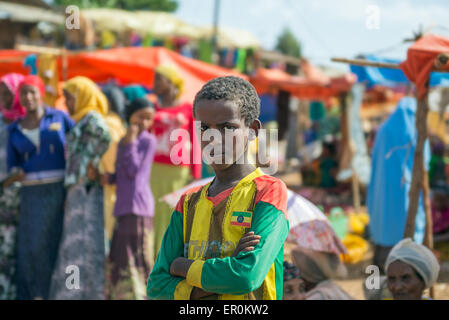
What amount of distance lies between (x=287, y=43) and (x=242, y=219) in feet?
216

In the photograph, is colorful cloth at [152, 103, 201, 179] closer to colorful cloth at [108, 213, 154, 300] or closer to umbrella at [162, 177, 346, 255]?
colorful cloth at [108, 213, 154, 300]

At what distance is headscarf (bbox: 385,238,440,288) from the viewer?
3.31 m

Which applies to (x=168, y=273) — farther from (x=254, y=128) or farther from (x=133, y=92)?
(x=133, y=92)

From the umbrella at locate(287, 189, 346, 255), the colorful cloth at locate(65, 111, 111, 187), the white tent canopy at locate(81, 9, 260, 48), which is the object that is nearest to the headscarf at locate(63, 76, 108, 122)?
the colorful cloth at locate(65, 111, 111, 187)

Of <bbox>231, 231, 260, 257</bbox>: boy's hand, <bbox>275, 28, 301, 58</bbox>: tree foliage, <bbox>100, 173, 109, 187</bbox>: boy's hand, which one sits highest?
<bbox>231, 231, 260, 257</bbox>: boy's hand

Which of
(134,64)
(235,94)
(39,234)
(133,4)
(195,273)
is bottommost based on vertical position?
(39,234)

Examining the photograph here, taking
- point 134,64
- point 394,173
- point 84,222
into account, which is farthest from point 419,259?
point 134,64

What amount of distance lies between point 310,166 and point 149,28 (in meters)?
5.30

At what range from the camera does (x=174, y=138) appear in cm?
480

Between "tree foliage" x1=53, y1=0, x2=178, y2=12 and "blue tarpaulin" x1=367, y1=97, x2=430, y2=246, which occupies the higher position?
"tree foliage" x1=53, y1=0, x2=178, y2=12

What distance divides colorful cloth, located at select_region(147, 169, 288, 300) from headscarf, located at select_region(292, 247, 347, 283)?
172 centimetres

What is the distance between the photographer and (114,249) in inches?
169
